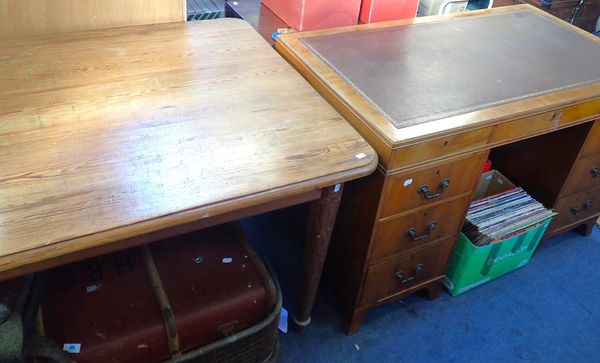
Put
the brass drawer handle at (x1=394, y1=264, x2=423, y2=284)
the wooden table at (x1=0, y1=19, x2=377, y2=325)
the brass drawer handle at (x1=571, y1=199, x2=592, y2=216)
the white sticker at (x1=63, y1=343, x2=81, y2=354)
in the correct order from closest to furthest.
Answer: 1. the wooden table at (x1=0, y1=19, x2=377, y2=325)
2. the white sticker at (x1=63, y1=343, x2=81, y2=354)
3. the brass drawer handle at (x1=394, y1=264, x2=423, y2=284)
4. the brass drawer handle at (x1=571, y1=199, x2=592, y2=216)

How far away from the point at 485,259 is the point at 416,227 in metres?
0.40

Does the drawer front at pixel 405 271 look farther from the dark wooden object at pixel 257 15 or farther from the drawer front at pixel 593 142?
the dark wooden object at pixel 257 15

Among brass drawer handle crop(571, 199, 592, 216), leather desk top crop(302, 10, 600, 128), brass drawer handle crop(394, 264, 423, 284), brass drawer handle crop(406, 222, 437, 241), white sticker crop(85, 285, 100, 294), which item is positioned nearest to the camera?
white sticker crop(85, 285, 100, 294)

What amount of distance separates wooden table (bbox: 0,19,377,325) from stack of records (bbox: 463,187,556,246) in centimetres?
57

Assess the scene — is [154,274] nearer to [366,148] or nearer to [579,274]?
[366,148]

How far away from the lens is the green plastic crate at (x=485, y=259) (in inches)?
62.1

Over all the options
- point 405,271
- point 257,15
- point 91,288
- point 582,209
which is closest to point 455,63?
point 405,271

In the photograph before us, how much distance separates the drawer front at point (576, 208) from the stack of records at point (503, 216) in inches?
4.4

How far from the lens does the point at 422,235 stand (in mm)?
1395

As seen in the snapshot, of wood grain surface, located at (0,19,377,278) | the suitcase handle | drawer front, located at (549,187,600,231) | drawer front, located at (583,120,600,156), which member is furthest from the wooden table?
drawer front, located at (549,187,600,231)

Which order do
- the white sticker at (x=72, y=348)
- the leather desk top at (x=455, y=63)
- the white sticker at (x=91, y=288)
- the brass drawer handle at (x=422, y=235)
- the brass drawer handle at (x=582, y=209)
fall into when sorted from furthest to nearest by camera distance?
the brass drawer handle at (x=582, y=209)
the brass drawer handle at (x=422, y=235)
the leather desk top at (x=455, y=63)
the white sticker at (x=91, y=288)
the white sticker at (x=72, y=348)

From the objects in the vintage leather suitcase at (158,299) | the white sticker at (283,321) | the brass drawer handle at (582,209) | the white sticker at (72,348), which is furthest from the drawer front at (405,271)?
the white sticker at (72,348)

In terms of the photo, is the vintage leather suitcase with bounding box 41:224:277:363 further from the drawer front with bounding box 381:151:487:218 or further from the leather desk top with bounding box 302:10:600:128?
the leather desk top with bounding box 302:10:600:128

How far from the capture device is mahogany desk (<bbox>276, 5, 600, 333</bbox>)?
1193 millimetres
